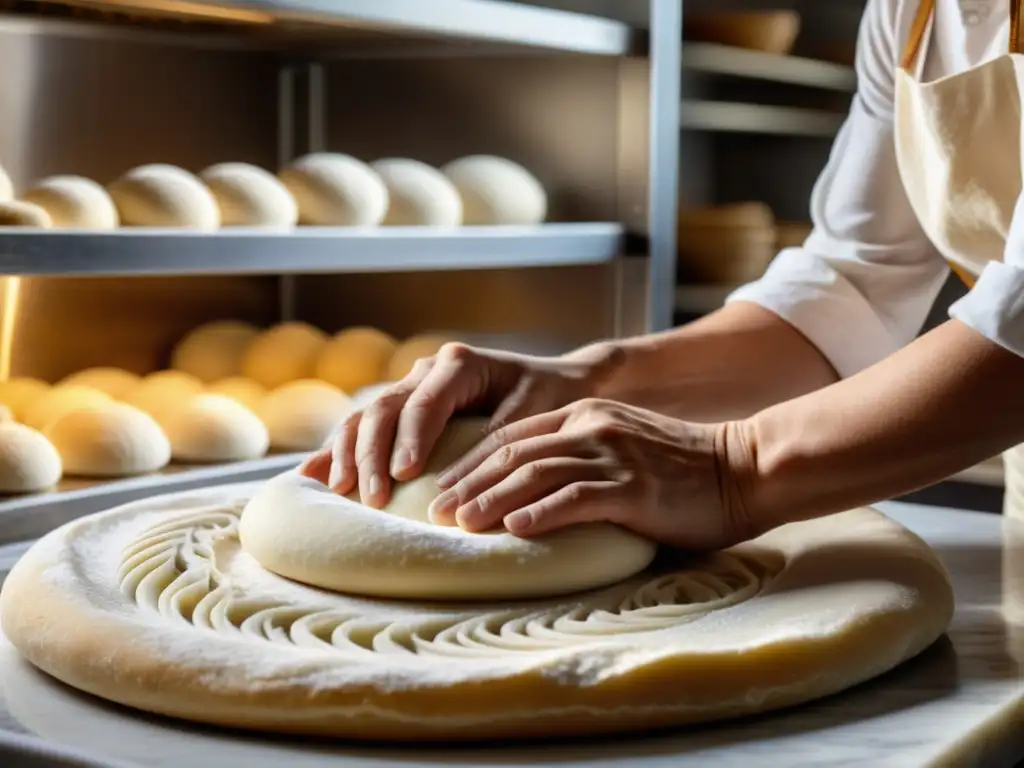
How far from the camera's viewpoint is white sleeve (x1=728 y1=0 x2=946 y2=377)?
1614 mm

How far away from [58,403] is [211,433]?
24 centimetres

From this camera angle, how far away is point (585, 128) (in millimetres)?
2518

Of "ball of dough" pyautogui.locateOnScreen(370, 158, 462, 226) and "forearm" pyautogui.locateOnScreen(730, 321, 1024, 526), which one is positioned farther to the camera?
"ball of dough" pyautogui.locateOnScreen(370, 158, 462, 226)

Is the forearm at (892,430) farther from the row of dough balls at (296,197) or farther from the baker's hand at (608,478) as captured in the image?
the row of dough balls at (296,197)

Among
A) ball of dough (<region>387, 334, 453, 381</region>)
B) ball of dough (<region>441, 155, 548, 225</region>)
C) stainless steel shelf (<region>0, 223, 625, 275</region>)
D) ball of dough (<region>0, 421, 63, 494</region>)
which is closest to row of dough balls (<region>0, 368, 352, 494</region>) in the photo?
ball of dough (<region>0, 421, 63, 494</region>)

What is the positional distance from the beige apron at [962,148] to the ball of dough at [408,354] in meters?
1.04

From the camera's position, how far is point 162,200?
1996 mm

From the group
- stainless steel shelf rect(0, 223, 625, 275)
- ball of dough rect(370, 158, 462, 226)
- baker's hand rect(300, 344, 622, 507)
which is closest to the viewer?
baker's hand rect(300, 344, 622, 507)

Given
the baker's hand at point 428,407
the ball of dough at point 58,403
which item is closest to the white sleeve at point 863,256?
the baker's hand at point 428,407

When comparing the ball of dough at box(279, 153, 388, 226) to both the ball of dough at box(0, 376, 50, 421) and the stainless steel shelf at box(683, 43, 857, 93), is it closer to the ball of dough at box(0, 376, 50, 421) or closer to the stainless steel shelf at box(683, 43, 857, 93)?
the ball of dough at box(0, 376, 50, 421)

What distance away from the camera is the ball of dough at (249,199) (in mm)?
2119

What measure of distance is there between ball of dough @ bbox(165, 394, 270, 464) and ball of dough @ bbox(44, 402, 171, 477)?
10 cm

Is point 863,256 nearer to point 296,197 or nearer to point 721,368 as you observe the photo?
point 721,368

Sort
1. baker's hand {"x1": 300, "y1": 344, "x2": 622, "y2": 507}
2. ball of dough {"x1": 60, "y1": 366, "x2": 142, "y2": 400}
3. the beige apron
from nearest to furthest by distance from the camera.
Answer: baker's hand {"x1": 300, "y1": 344, "x2": 622, "y2": 507}
the beige apron
ball of dough {"x1": 60, "y1": 366, "x2": 142, "y2": 400}
